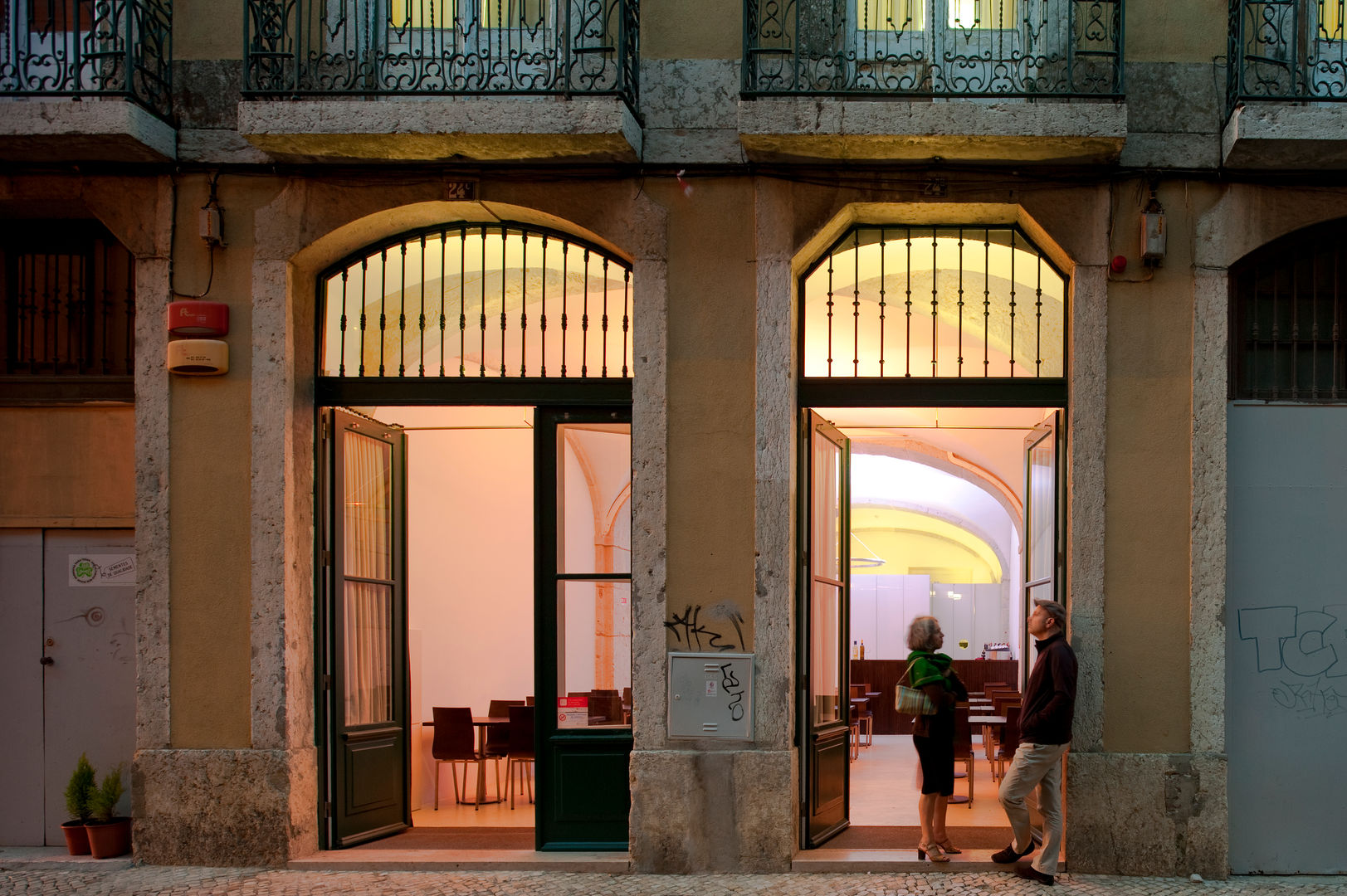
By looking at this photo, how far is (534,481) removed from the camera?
8.48m

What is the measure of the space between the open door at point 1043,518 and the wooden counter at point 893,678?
7.73 metres

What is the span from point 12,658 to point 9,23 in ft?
13.3

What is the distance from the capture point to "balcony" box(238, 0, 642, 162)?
25.8 feet

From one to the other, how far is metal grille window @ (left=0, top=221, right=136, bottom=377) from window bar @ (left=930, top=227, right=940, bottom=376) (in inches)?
202

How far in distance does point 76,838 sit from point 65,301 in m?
3.38

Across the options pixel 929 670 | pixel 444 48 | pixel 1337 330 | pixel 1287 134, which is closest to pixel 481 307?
pixel 444 48

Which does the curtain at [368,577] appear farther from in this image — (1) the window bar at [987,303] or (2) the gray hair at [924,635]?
(1) the window bar at [987,303]

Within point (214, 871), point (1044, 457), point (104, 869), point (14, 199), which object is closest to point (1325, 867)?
point (1044, 457)

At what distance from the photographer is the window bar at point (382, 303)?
8766mm

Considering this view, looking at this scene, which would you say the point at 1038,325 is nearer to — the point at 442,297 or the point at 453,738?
the point at 442,297

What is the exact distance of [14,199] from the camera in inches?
332

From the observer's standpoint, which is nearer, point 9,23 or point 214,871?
point 214,871

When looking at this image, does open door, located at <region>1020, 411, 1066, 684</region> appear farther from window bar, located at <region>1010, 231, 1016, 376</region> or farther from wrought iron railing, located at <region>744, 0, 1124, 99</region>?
wrought iron railing, located at <region>744, 0, 1124, 99</region>

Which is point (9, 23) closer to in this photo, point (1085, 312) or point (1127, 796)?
point (1085, 312)
